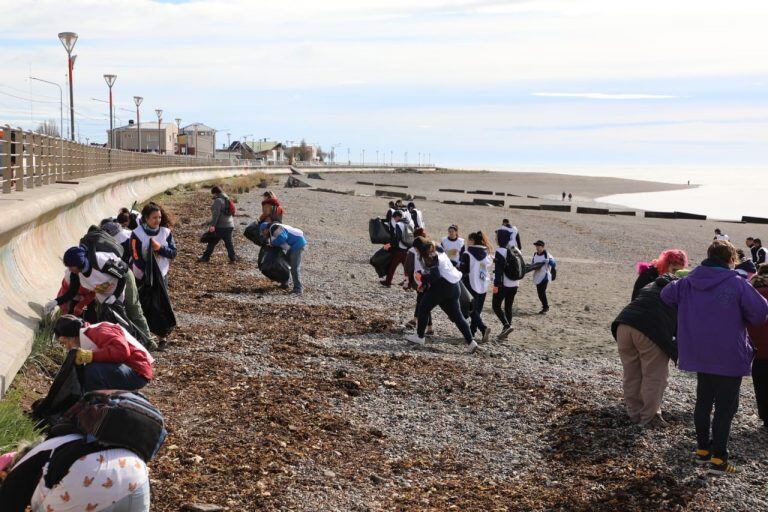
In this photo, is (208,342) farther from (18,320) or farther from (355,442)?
(355,442)

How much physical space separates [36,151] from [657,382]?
11351 millimetres

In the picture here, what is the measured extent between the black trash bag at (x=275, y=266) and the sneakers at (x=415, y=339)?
152 inches

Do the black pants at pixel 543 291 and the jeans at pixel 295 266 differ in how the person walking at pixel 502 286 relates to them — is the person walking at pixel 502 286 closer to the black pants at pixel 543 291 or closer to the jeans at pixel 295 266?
the black pants at pixel 543 291

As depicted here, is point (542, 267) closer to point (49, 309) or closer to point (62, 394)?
point (49, 309)

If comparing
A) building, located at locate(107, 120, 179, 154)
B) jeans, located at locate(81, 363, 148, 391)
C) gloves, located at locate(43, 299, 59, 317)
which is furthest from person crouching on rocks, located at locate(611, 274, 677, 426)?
building, located at locate(107, 120, 179, 154)

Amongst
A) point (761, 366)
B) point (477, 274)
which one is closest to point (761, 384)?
point (761, 366)

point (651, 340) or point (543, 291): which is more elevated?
point (651, 340)

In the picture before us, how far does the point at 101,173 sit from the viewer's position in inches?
951

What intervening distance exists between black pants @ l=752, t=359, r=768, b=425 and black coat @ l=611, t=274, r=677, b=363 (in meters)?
0.94

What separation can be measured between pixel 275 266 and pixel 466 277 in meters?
3.87

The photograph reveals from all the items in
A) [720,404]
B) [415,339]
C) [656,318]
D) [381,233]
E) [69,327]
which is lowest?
[415,339]

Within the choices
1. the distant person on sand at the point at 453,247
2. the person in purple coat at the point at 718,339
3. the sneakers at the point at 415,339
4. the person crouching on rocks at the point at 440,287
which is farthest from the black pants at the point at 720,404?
the distant person on sand at the point at 453,247

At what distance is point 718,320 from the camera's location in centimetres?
678

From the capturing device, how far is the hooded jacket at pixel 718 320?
6703 millimetres
